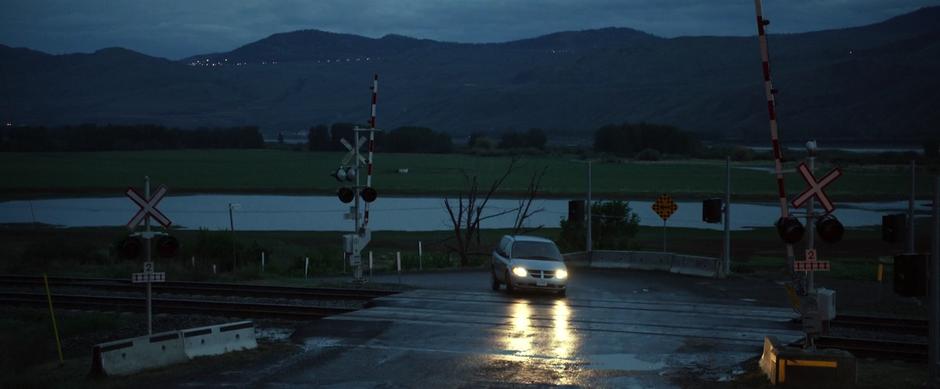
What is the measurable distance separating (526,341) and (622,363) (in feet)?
8.51

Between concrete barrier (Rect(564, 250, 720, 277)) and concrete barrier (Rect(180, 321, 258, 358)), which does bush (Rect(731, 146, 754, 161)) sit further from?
concrete barrier (Rect(180, 321, 258, 358))

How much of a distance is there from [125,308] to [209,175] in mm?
100887

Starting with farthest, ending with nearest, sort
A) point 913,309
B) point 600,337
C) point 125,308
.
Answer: point 913,309
point 125,308
point 600,337

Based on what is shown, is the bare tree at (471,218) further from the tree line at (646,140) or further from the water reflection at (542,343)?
the tree line at (646,140)

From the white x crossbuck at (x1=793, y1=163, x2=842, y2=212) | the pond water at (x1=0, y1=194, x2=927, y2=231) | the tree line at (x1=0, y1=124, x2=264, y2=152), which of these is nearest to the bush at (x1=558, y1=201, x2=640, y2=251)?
the pond water at (x1=0, y1=194, x2=927, y2=231)

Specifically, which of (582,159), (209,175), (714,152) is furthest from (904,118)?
(209,175)

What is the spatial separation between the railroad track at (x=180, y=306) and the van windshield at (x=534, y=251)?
18.9 ft

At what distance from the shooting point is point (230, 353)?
17844 millimetres

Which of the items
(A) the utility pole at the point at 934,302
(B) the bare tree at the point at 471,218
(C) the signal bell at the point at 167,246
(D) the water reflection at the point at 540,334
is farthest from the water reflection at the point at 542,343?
(B) the bare tree at the point at 471,218

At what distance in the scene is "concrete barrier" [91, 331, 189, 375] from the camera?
51.7 ft

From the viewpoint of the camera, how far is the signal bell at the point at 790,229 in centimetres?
1452

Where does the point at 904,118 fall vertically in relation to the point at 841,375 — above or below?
above

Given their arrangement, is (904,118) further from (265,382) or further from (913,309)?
(265,382)

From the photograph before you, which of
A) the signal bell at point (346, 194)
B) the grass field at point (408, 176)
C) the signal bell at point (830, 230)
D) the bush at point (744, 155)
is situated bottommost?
the signal bell at point (830, 230)
